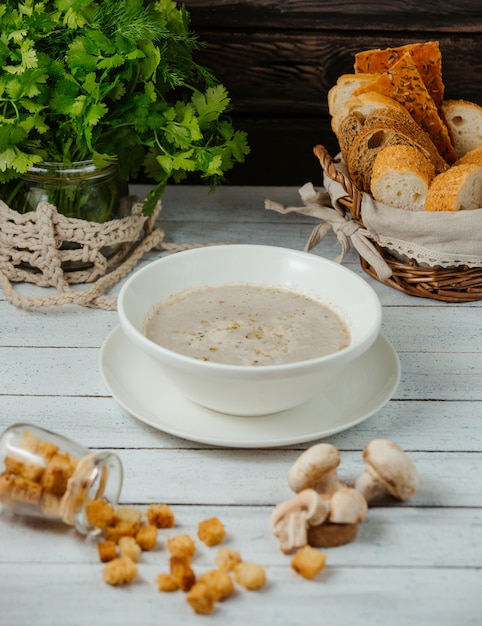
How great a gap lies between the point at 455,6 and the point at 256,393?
1148 millimetres

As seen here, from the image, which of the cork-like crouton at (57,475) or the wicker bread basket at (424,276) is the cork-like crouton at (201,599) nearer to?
the cork-like crouton at (57,475)

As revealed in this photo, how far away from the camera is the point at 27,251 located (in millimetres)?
1356

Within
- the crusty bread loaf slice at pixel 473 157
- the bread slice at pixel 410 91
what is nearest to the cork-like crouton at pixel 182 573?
the crusty bread loaf slice at pixel 473 157

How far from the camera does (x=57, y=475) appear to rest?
796 mm

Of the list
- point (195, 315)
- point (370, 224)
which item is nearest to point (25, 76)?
point (195, 315)

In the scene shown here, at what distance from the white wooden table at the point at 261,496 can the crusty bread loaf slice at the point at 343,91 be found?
0.38 metres

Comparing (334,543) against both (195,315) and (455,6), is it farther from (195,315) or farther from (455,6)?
(455,6)

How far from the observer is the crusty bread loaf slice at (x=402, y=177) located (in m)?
1.26

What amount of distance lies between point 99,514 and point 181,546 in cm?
9

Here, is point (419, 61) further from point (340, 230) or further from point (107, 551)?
point (107, 551)

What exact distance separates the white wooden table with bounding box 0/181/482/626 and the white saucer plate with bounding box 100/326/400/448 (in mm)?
24

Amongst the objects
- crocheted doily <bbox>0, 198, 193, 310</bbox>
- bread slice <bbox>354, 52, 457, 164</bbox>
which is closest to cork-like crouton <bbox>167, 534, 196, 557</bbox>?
crocheted doily <bbox>0, 198, 193, 310</bbox>

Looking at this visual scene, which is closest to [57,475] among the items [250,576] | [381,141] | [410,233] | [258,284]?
[250,576]

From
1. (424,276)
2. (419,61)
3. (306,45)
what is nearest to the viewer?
(424,276)
